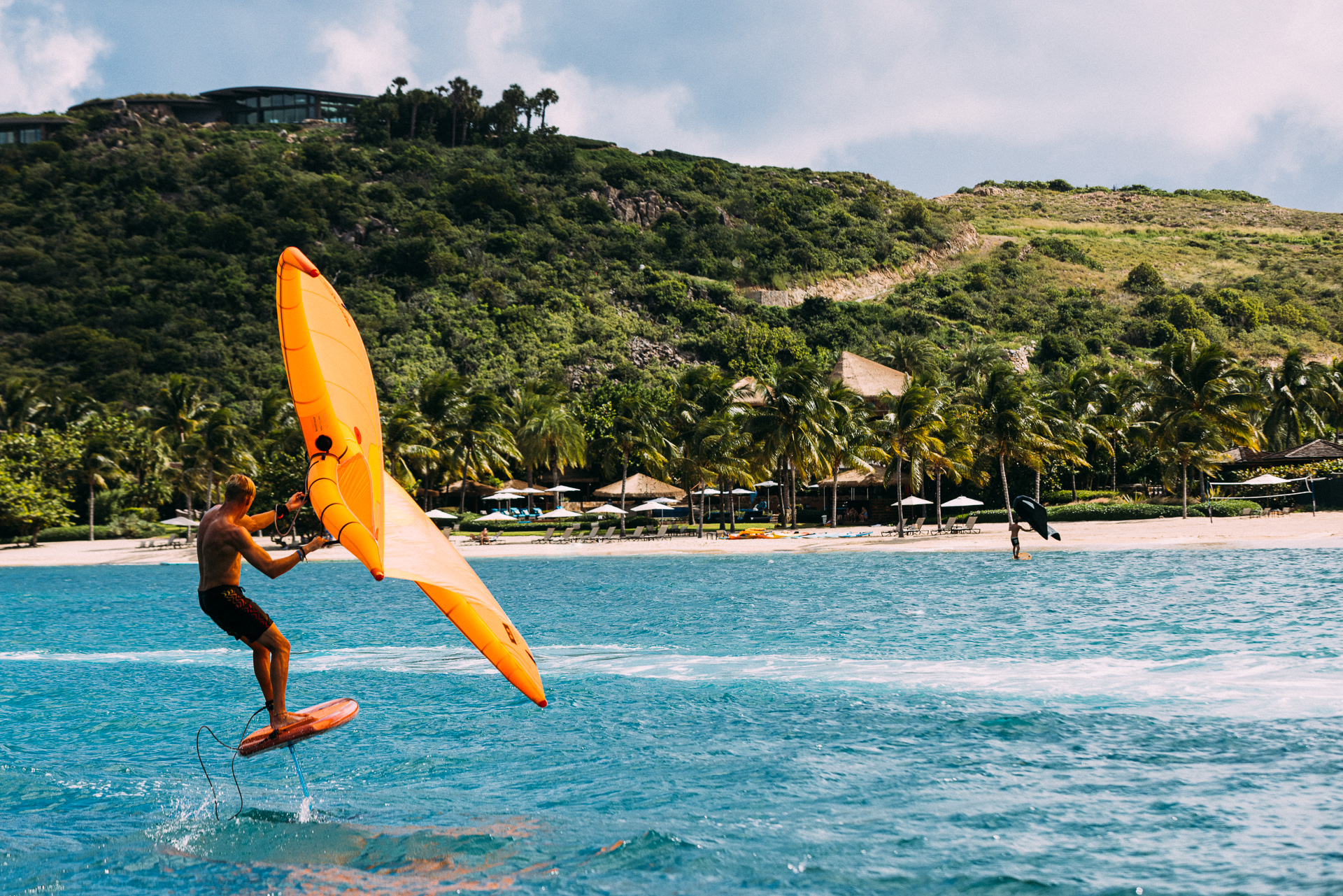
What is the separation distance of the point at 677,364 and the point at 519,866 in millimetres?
81379

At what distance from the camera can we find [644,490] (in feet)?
165

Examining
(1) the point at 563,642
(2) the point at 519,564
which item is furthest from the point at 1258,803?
(2) the point at 519,564

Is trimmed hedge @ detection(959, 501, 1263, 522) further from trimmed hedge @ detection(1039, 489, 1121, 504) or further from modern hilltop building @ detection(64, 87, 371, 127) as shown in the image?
modern hilltop building @ detection(64, 87, 371, 127)

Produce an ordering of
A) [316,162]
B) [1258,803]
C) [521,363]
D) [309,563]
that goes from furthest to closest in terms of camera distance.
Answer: [316,162] < [521,363] < [309,563] < [1258,803]

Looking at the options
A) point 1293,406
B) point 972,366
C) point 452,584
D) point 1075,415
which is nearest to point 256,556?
point 452,584

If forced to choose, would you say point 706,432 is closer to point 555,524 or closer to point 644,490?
point 644,490

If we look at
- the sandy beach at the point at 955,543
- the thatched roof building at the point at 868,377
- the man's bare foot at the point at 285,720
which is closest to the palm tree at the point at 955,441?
the sandy beach at the point at 955,543

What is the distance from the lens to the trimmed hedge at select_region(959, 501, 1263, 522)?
3903cm

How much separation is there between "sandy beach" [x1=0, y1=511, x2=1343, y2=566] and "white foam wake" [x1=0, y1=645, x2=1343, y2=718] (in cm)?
1863

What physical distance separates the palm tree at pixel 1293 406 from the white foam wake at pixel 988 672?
46.5m

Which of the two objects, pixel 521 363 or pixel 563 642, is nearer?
pixel 563 642

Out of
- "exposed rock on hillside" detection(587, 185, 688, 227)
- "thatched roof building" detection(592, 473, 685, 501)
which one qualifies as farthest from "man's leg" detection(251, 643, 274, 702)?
"exposed rock on hillside" detection(587, 185, 688, 227)

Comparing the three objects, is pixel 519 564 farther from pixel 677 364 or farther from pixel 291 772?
pixel 677 364

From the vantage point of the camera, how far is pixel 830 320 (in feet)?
329
